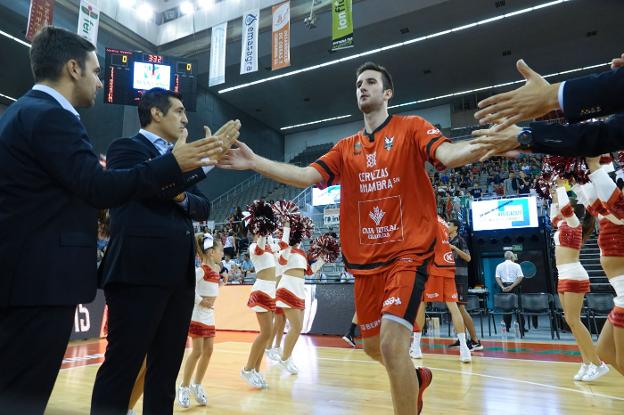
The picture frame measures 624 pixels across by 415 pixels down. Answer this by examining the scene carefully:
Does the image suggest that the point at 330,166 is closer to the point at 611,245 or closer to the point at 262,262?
the point at 611,245

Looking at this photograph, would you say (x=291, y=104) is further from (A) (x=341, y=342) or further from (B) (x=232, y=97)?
(A) (x=341, y=342)

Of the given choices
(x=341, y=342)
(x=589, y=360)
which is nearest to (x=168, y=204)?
(x=589, y=360)

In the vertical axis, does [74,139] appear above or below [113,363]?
above

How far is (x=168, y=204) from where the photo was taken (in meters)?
2.38

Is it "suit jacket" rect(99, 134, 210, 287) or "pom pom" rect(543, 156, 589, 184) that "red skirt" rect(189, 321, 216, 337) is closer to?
"suit jacket" rect(99, 134, 210, 287)

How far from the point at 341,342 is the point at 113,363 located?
718 centimetres

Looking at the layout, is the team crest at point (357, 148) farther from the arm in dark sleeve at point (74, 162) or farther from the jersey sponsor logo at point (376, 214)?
the arm in dark sleeve at point (74, 162)

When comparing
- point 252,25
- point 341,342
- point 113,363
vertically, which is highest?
point 252,25

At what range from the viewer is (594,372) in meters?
4.94

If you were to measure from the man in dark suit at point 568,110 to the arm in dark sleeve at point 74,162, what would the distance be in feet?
5.13

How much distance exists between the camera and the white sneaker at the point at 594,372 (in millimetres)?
4930

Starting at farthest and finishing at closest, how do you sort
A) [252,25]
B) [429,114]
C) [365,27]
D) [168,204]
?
[429,114], [365,27], [252,25], [168,204]

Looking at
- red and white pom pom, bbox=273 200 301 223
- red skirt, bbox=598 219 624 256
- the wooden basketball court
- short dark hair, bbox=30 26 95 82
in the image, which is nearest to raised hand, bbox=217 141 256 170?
short dark hair, bbox=30 26 95 82

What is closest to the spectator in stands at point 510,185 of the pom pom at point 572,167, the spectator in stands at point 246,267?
the spectator in stands at point 246,267
